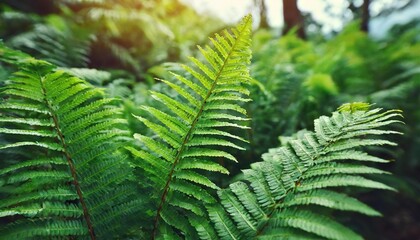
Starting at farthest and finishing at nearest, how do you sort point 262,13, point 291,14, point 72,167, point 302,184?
1. point 262,13
2. point 291,14
3. point 72,167
4. point 302,184

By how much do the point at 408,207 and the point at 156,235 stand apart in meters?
2.25

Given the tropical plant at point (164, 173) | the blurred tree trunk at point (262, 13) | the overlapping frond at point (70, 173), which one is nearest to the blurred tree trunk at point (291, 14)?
the blurred tree trunk at point (262, 13)

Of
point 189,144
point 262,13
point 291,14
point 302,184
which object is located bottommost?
point 302,184

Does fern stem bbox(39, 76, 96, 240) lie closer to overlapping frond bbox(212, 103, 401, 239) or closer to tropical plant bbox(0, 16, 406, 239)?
tropical plant bbox(0, 16, 406, 239)

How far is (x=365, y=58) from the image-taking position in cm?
313

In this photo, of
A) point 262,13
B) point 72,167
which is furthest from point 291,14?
point 72,167

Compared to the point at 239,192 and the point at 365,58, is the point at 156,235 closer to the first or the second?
the point at 239,192

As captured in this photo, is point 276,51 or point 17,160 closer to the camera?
point 17,160

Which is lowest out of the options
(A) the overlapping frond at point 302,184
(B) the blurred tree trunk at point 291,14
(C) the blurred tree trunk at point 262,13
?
(A) the overlapping frond at point 302,184

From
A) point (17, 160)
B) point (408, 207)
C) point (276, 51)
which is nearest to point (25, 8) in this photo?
point (276, 51)

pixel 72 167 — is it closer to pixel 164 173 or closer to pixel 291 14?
pixel 164 173

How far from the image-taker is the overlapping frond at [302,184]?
2.51ft

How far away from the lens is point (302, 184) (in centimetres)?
84

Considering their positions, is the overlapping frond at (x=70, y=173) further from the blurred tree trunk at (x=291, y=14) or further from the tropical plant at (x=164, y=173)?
the blurred tree trunk at (x=291, y=14)
